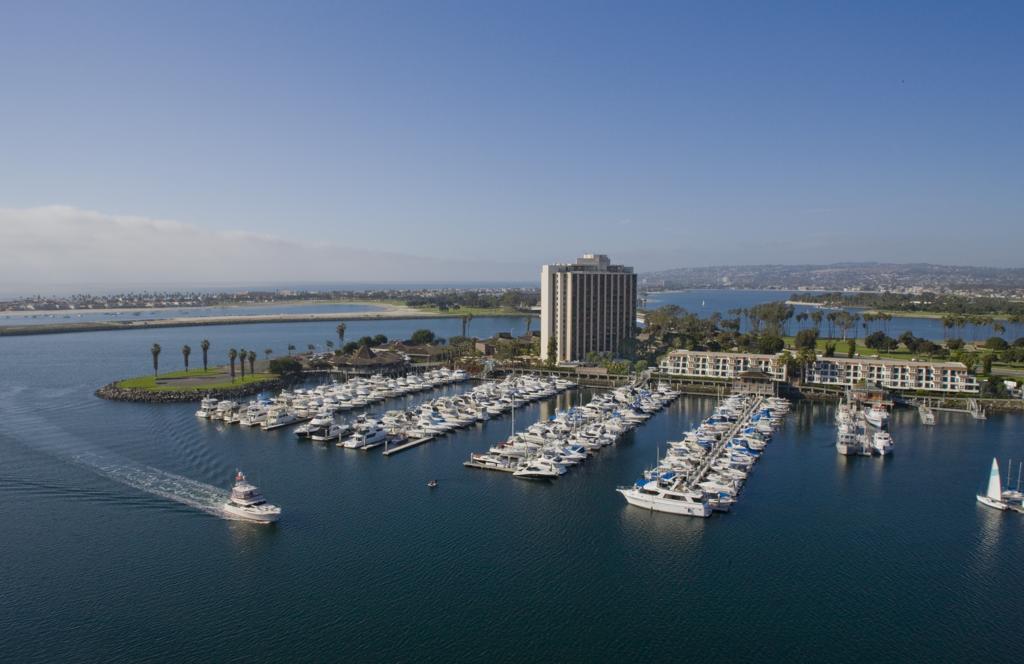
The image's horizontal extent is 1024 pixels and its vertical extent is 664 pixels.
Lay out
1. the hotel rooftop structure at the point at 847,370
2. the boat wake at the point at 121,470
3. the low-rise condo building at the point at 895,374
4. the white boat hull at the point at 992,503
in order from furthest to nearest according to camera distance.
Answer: the hotel rooftop structure at the point at 847,370 < the low-rise condo building at the point at 895,374 < the boat wake at the point at 121,470 < the white boat hull at the point at 992,503

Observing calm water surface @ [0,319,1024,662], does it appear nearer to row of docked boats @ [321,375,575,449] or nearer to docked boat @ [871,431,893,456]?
docked boat @ [871,431,893,456]

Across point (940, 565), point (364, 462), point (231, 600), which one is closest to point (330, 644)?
point (231, 600)

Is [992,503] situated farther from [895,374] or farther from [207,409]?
[207,409]

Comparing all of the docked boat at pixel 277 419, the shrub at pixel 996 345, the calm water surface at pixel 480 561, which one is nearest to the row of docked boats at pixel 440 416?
the calm water surface at pixel 480 561

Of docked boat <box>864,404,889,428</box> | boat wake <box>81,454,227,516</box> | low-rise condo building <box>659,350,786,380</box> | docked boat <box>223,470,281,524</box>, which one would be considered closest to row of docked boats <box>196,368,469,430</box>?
boat wake <box>81,454,227,516</box>

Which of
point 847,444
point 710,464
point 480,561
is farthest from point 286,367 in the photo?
point 847,444

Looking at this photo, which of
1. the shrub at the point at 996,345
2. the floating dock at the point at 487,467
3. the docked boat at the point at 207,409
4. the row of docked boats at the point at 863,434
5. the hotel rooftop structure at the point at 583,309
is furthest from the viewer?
the hotel rooftop structure at the point at 583,309

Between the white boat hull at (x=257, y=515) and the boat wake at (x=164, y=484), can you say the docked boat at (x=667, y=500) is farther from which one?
the boat wake at (x=164, y=484)

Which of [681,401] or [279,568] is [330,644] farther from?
[681,401]
